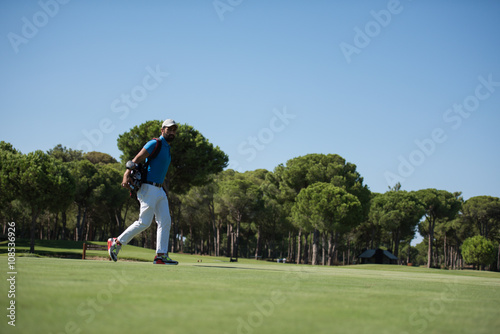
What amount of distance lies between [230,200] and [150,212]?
47552mm

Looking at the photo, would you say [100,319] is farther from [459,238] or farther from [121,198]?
[459,238]

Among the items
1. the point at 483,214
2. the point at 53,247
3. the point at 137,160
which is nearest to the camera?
the point at 137,160

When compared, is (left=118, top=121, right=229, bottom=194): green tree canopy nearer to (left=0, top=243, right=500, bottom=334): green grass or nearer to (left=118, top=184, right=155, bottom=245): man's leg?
(left=118, top=184, right=155, bottom=245): man's leg

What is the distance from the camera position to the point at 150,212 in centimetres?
774

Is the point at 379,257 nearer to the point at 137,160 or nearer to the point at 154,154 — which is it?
the point at 154,154

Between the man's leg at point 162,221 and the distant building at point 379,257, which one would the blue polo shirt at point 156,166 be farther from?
the distant building at point 379,257

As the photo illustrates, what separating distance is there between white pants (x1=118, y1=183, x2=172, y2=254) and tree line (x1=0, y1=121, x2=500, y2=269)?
2585cm

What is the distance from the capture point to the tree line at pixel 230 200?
3316 centimetres

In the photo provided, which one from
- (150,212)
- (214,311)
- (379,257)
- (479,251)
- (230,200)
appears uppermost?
(230,200)

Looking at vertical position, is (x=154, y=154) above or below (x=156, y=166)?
above

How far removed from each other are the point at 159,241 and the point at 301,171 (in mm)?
47085

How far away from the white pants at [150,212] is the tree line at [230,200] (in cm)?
2585

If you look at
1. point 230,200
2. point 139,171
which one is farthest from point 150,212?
point 230,200

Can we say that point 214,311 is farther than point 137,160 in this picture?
No
